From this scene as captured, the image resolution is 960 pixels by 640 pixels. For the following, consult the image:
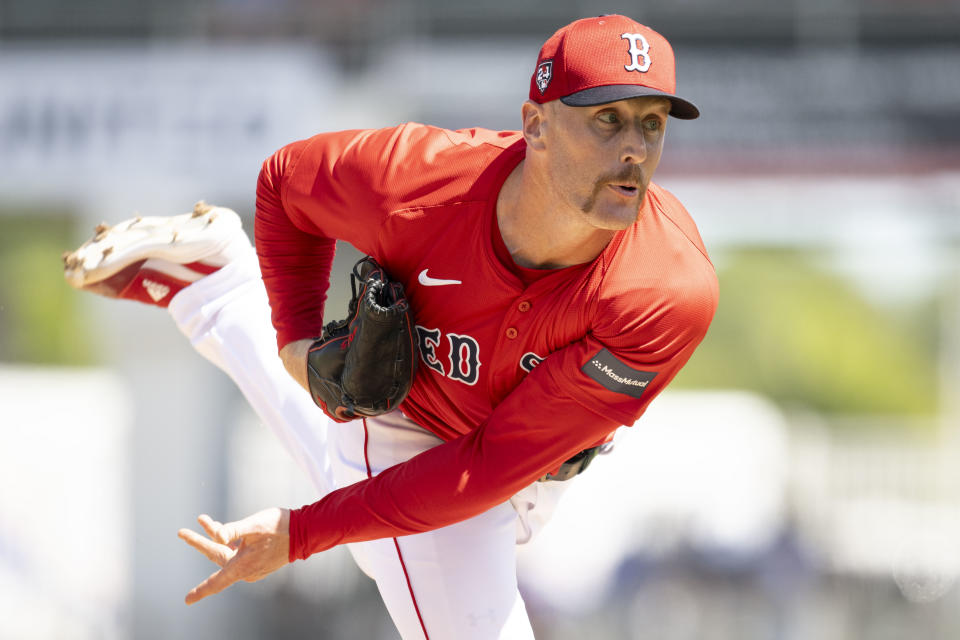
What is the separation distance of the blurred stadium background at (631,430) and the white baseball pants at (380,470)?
3.57 meters

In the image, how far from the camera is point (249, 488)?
24.6 feet

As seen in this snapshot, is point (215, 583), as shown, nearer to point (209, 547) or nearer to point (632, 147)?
point (209, 547)

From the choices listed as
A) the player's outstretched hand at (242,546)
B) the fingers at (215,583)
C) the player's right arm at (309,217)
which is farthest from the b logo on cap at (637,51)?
the fingers at (215,583)

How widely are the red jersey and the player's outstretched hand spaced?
0.11ft

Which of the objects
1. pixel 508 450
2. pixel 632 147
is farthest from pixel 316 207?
pixel 632 147

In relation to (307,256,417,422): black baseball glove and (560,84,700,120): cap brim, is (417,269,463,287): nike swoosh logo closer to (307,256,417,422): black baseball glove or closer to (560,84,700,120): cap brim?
(307,256,417,422): black baseball glove

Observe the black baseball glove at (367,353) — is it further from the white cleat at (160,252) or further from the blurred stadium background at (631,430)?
the blurred stadium background at (631,430)

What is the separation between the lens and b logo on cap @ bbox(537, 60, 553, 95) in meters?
2.17

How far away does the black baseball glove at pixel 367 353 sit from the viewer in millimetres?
2490

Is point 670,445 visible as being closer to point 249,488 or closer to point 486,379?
point 249,488

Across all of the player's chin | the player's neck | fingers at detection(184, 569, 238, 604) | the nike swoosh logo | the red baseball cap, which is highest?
the red baseball cap

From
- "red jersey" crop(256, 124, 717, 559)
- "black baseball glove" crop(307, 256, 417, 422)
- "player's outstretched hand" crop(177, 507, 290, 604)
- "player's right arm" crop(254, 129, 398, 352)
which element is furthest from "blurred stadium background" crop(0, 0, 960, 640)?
"player's outstretched hand" crop(177, 507, 290, 604)

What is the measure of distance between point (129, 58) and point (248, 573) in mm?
6881

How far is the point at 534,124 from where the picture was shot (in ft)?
A: 7.37
